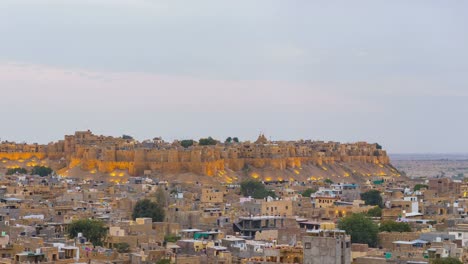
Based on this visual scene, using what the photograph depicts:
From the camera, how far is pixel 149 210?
151 feet

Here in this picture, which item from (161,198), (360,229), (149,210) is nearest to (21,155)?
(161,198)

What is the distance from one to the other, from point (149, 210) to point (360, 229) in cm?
1192

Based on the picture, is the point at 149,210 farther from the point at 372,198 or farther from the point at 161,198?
the point at 372,198

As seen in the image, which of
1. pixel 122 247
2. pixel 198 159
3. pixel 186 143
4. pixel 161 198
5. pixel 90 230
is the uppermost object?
pixel 186 143

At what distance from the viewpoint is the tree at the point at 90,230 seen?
3559cm

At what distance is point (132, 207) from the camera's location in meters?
49.8

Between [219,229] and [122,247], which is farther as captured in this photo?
[219,229]

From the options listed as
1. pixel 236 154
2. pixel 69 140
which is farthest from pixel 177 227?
pixel 69 140

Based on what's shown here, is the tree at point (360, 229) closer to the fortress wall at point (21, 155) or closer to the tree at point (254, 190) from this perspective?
the tree at point (254, 190)

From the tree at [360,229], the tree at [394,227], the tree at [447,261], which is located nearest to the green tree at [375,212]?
the tree at [394,227]

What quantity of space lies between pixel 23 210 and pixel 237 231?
9704 millimetres

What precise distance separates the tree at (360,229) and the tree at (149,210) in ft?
32.2

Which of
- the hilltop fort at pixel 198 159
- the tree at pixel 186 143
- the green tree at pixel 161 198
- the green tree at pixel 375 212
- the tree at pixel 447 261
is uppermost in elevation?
the tree at pixel 186 143

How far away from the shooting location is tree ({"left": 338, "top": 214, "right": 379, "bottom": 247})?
37250 mm
